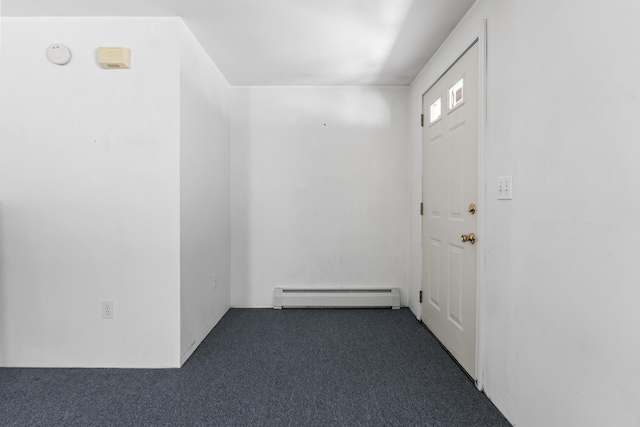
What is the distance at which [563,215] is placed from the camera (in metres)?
1.17

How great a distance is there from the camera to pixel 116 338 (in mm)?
1998

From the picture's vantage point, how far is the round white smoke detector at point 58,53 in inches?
75.9

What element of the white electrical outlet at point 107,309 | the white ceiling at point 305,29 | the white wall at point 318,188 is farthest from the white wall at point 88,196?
the white wall at point 318,188

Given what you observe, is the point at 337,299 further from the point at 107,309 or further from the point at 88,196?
the point at 88,196

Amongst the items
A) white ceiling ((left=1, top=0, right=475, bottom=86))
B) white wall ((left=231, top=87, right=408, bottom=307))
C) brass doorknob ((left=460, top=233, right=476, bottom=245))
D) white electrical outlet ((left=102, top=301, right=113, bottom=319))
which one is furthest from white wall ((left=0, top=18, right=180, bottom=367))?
brass doorknob ((left=460, top=233, right=476, bottom=245))

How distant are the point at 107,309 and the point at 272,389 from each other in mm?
1220

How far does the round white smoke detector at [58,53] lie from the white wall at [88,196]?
45 millimetres

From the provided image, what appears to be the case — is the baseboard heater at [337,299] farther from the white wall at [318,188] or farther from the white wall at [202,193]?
the white wall at [202,193]

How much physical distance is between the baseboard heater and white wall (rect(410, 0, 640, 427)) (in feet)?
4.57

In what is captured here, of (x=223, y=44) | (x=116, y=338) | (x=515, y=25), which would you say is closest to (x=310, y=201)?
(x=223, y=44)

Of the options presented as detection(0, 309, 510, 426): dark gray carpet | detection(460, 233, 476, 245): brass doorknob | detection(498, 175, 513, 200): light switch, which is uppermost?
detection(498, 175, 513, 200): light switch

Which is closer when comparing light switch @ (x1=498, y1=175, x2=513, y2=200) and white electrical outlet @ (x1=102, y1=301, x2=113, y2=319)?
light switch @ (x1=498, y1=175, x2=513, y2=200)

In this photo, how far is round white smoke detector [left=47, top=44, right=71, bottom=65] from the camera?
1.93 m

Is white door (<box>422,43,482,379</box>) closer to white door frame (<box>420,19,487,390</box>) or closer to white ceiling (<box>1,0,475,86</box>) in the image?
white door frame (<box>420,19,487,390</box>)
